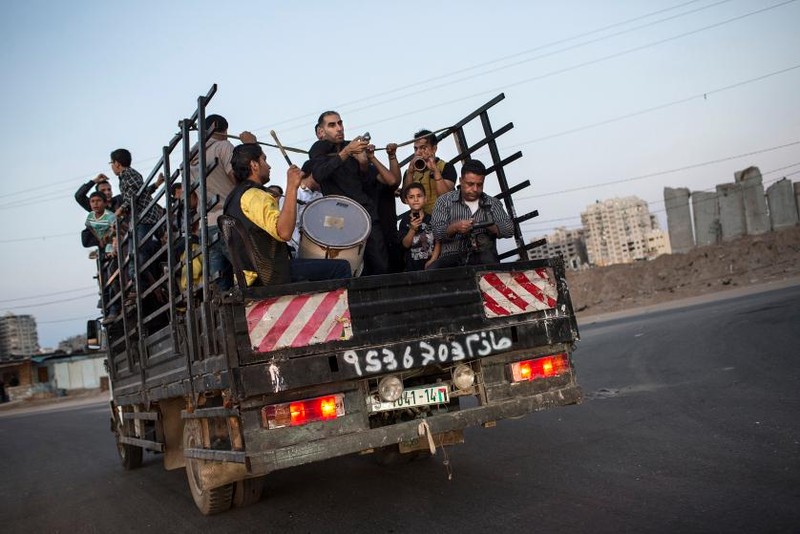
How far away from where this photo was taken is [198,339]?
16.1 ft

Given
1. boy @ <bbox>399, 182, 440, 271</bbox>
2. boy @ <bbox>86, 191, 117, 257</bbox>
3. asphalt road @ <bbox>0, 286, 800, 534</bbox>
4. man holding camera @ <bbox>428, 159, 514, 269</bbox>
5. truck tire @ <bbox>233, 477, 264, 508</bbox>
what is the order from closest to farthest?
asphalt road @ <bbox>0, 286, 800, 534</bbox>, truck tire @ <bbox>233, 477, 264, 508</bbox>, man holding camera @ <bbox>428, 159, 514, 269</bbox>, boy @ <bbox>399, 182, 440, 271</bbox>, boy @ <bbox>86, 191, 117, 257</bbox>

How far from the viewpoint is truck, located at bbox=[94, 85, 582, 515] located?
4.39 meters

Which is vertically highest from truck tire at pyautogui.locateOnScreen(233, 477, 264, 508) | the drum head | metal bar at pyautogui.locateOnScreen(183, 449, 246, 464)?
the drum head

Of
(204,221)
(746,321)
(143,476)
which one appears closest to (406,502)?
(204,221)

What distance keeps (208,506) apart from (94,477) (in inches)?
177

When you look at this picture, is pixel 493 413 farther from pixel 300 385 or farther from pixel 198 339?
pixel 198 339

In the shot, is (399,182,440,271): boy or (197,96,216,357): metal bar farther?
(399,182,440,271): boy

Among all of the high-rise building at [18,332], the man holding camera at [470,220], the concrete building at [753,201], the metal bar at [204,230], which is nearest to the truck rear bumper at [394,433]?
the metal bar at [204,230]

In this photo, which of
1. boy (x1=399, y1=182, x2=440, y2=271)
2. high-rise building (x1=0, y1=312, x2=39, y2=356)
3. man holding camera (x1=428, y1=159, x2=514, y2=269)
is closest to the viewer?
man holding camera (x1=428, y1=159, x2=514, y2=269)

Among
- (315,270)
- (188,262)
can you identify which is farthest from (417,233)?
(188,262)

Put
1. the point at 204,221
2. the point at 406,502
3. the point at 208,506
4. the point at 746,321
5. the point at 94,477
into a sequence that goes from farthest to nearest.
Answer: the point at 746,321, the point at 94,477, the point at 208,506, the point at 406,502, the point at 204,221

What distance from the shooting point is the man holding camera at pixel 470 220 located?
19.9ft

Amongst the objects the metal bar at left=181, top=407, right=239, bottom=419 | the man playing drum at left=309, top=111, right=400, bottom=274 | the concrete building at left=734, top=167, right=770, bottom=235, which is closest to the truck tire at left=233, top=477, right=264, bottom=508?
the metal bar at left=181, top=407, right=239, bottom=419

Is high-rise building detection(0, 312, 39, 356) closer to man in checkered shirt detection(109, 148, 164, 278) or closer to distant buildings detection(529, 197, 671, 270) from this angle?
distant buildings detection(529, 197, 671, 270)
